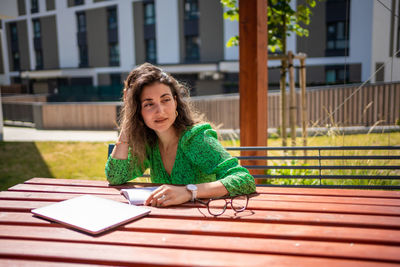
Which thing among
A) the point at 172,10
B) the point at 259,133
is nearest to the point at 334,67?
the point at 172,10

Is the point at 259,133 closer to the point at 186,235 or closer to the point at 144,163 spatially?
the point at 144,163

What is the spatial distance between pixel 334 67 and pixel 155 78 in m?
21.5

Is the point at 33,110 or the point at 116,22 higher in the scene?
the point at 116,22

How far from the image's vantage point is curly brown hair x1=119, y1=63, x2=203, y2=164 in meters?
2.21

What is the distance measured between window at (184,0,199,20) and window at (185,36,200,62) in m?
1.43

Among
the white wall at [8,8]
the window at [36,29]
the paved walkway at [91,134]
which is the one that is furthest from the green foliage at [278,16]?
the window at [36,29]

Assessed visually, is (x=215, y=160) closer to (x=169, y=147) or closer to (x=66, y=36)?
(x=169, y=147)

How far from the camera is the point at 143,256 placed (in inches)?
46.9

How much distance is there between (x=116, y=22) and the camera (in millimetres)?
27844

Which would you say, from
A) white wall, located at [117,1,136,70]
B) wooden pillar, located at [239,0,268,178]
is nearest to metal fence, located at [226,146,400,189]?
wooden pillar, located at [239,0,268,178]

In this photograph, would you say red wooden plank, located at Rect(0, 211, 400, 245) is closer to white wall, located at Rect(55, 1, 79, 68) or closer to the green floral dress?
the green floral dress

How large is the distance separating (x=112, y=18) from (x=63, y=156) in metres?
23.2

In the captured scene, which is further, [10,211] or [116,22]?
[116,22]

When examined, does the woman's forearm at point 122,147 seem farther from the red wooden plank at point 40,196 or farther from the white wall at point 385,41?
the white wall at point 385,41
